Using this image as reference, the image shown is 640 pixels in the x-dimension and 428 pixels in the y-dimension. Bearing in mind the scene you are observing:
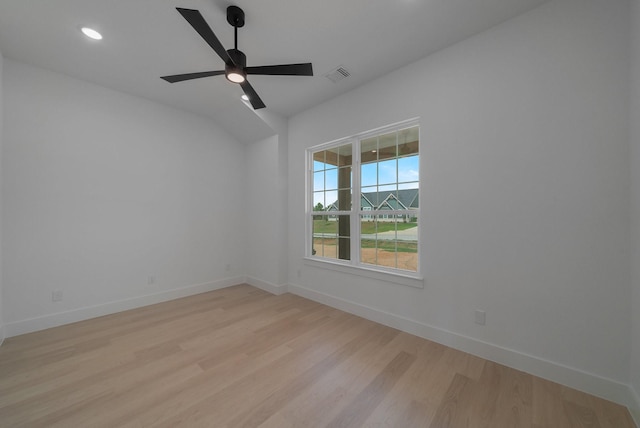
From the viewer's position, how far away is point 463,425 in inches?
59.1

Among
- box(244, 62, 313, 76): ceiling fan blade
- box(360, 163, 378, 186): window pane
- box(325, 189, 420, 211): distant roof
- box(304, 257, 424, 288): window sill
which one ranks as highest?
box(244, 62, 313, 76): ceiling fan blade

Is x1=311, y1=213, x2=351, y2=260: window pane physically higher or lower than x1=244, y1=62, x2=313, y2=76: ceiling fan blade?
lower

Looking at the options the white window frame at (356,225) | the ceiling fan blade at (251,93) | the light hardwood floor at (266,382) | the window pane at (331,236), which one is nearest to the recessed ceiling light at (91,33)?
the ceiling fan blade at (251,93)

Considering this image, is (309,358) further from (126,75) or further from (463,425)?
(126,75)

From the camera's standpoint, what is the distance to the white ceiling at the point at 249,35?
197cm

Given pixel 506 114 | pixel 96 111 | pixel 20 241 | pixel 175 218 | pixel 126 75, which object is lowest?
pixel 20 241

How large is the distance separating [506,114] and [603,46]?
0.65 meters

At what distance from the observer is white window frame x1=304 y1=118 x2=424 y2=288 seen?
272 centimetres

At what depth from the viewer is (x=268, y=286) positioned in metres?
4.14

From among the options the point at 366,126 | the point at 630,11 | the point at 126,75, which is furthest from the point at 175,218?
the point at 630,11

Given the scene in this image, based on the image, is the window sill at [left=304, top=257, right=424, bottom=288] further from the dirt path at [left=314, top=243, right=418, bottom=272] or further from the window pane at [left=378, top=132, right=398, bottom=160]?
the window pane at [left=378, top=132, right=398, bottom=160]

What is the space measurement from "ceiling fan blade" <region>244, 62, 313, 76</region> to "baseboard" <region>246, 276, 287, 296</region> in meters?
3.09

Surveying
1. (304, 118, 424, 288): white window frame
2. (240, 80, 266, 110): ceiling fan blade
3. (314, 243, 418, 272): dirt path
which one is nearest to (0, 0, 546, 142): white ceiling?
(240, 80, 266, 110): ceiling fan blade

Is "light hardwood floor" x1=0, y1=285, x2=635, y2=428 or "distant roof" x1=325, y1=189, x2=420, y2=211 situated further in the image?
"distant roof" x1=325, y1=189, x2=420, y2=211
